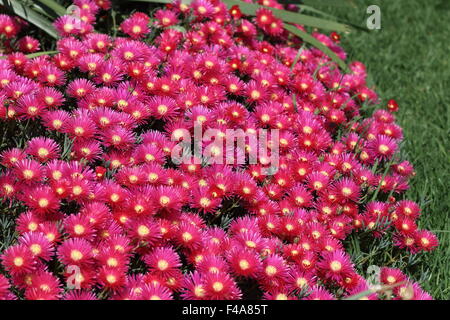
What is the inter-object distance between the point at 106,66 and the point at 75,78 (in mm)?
165

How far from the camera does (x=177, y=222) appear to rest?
73.5 inches

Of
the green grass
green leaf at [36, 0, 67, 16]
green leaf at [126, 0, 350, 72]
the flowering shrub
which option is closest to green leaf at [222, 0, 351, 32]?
green leaf at [126, 0, 350, 72]

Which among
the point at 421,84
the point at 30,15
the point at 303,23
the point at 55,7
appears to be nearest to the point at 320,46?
the point at 303,23

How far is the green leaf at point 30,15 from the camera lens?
2.74 m

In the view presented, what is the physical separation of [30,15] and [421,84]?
7.36 feet

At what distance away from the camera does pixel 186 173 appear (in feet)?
6.78

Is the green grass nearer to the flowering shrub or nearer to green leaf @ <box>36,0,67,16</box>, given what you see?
the flowering shrub

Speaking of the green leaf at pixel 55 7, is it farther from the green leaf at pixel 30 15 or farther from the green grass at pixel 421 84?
the green grass at pixel 421 84

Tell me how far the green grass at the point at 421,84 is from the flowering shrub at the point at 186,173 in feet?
0.51

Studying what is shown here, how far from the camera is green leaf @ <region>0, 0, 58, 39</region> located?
2.74m

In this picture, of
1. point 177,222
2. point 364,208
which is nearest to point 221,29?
point 364,208

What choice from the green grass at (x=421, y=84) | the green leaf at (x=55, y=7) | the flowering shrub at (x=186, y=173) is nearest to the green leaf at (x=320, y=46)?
the flowering shrub at (x=186, y=173)

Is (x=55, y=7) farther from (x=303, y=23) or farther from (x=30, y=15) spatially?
(x=303, y=23)

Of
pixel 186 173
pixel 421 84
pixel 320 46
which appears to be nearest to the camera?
pixel 186 173
